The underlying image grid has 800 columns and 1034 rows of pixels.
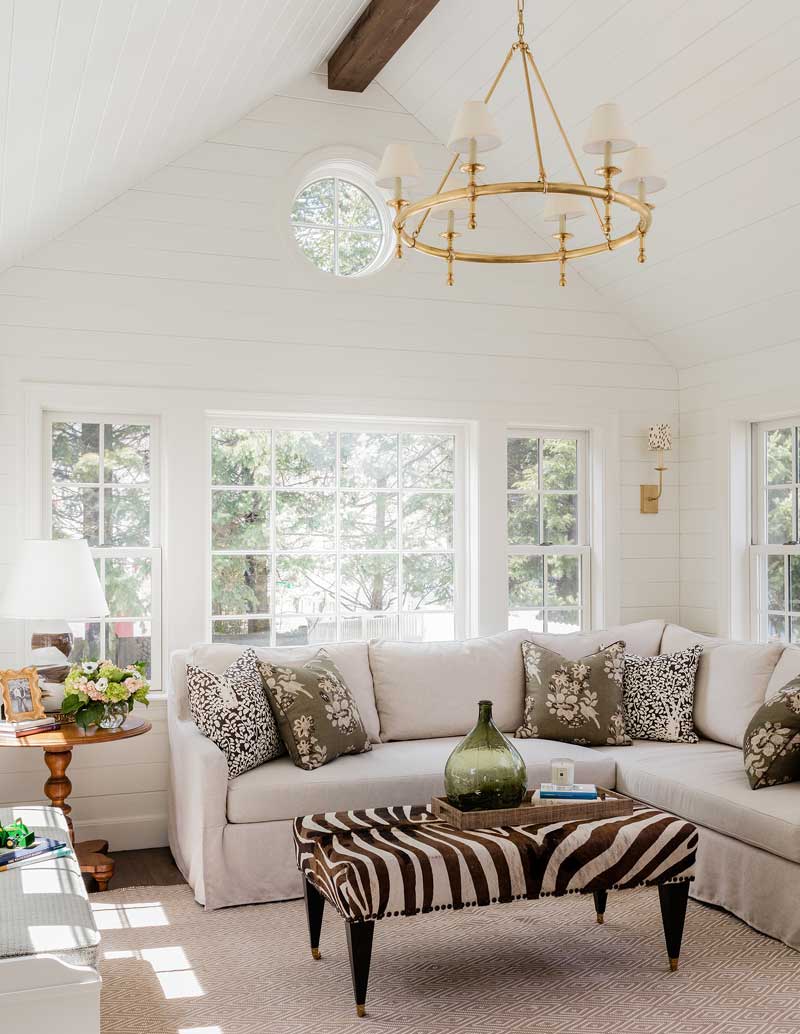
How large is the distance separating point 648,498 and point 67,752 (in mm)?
3257

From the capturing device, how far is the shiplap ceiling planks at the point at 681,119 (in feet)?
12.3

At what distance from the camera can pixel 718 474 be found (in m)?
5.40

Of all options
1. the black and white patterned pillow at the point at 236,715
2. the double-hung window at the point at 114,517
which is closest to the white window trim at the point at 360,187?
the double-hung window at the point at 114,517

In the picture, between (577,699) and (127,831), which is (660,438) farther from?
(127,831)

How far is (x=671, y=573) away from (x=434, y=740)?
189 cm

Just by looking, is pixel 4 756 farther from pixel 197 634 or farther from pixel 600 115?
pixel 600 115

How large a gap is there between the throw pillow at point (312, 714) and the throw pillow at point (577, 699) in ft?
2.81

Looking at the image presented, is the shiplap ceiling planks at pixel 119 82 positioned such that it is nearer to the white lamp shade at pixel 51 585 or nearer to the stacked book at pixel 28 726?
the white lamp shade at pixel 51 585

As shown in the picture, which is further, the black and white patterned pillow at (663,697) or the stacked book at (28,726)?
the black and white patterned pillow at (663,697)

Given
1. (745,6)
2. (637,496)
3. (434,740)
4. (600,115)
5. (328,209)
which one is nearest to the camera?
(600,115)

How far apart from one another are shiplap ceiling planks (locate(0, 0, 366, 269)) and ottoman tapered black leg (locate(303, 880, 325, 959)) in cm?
241

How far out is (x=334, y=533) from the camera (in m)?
5.21

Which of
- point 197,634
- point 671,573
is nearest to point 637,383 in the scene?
point 671,573

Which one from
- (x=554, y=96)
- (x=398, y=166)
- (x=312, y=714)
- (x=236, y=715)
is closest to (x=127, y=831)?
(x=236, y=715)
